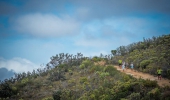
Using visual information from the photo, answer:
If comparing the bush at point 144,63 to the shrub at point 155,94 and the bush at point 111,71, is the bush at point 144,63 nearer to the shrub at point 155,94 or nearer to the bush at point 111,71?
the bush at point 111,71

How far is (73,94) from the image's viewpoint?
1831 centimetres

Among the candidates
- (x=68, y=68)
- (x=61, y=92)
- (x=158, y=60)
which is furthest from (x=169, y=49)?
(x=61, y=92)

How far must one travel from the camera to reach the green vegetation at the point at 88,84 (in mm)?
14781

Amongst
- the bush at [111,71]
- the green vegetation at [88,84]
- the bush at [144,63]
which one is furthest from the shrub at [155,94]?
the bush at [144,63]

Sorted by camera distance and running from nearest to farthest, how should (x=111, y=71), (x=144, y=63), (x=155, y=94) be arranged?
(x=155, y=94), (x=111, y=71), (x=144, y=63)

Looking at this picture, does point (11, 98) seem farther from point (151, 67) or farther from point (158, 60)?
point (158, 60)

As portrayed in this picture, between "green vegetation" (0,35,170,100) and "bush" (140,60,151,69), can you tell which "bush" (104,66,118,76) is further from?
"bush" (140,60,151,69)

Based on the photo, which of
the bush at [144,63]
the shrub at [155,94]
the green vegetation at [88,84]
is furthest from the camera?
the bush at [144,63]

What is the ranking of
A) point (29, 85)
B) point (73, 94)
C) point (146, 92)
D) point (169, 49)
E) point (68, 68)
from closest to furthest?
1. point (146, 92)
2. point (73, 94)
3. point (29, 85)
4. point (169, 49)
5. point (68, 68)

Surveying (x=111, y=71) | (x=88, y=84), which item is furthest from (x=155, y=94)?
(x=111, y=71)

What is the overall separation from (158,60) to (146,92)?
967 centimetres

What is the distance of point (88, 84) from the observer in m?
20.5

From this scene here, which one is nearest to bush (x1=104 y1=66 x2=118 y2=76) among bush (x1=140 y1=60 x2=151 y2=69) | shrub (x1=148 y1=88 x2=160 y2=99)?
bush (x1=140 y1=60 x2=151 y2=69)

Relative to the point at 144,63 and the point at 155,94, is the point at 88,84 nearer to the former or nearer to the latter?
the point at 144,63
